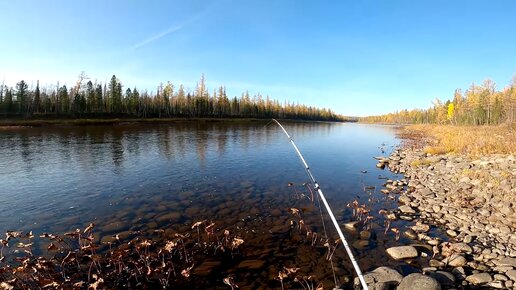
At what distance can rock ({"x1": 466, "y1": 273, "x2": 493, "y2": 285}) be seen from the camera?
769 cm

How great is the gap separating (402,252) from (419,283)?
2.83m

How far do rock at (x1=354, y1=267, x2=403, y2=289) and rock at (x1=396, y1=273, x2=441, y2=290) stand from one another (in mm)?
336

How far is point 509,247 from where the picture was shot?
9406 mm

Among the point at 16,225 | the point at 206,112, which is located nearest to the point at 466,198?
the point at 16,225

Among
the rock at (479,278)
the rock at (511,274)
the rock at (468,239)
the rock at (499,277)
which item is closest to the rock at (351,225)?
the rock at (468,239)

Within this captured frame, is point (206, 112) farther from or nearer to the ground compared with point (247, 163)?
farther from the ground

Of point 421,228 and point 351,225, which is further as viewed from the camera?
point 351,225

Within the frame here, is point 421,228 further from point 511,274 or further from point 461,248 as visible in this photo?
point 511,274

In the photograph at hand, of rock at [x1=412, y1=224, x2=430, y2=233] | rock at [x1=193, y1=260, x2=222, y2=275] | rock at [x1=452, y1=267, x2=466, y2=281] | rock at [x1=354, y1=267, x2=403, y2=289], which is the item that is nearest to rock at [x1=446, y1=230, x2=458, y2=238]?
rock at [x1=412, y1=224, x2=430, y2=233]

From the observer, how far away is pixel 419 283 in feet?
23.2

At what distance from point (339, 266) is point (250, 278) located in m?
3.09

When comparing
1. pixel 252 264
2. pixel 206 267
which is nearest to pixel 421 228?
pixel 252 264

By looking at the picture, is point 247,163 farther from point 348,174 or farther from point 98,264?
point 98,264

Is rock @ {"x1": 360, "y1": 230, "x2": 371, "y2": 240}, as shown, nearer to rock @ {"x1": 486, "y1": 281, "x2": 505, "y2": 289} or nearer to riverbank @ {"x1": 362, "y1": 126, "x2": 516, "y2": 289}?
riverbank @ {"x1": 362, "y1": 126, "x2": 516, "y2": 289}
